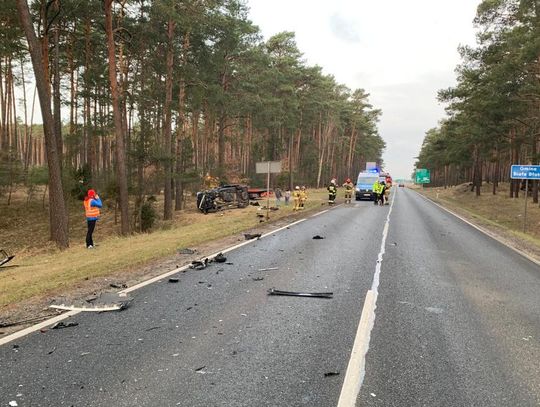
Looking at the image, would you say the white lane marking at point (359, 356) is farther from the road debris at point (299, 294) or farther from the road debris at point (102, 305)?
the road debris at point (102, 305)

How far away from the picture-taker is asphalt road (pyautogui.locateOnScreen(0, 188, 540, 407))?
3.68 m

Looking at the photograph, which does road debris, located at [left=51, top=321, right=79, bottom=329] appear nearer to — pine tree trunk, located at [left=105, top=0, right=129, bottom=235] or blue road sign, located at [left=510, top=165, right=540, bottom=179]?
pine tree trunk, located at [left=105, top=0, right=129, bottom=235]

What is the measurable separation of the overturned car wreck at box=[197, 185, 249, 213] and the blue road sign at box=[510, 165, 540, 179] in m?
16.1

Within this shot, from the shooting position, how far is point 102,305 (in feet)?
20.3

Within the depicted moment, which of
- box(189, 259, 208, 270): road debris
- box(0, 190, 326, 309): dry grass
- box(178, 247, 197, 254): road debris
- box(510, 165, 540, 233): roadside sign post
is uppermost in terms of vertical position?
box(510, 165, 540, 233): roadside sign post

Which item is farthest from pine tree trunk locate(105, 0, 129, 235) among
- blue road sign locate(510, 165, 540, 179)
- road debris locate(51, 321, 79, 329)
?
blue road sign locate(510, 165, 540, 179)

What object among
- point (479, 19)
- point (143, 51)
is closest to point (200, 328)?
point (143, 51)

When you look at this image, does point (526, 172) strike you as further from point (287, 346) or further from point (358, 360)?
point (287, 346)

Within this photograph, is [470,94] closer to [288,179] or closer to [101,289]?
[288,179]

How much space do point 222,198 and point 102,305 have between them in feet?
71.0

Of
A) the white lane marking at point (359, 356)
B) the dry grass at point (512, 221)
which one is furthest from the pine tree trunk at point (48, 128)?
the dry grass at point (512, 221)

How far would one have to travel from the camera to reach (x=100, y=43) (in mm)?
25578

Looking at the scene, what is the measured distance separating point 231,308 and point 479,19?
2799 centimetres

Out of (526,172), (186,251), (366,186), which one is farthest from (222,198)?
(526,172)
